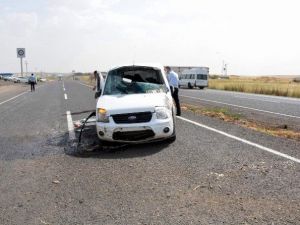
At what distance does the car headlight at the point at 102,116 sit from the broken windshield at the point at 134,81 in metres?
1.16

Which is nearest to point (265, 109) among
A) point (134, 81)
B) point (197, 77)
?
point (134, 81)

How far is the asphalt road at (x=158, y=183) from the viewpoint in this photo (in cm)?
514

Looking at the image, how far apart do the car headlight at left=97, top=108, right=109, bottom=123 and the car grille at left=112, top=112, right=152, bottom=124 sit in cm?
17

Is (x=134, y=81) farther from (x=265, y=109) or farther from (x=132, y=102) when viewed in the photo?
(x=265, y=109)

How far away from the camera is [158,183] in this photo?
650cm

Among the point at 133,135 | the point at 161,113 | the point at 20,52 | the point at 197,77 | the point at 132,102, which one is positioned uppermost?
the point at 20,52

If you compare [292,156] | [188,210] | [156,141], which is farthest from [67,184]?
[292,156]

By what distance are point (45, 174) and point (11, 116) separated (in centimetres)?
1044

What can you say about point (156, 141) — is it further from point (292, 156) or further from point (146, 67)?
point (292, 156)

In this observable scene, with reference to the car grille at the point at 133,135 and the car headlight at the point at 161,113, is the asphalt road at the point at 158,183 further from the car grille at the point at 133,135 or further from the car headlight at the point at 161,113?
the car headlight at the point at 161,113

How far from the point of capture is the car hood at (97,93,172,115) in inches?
366

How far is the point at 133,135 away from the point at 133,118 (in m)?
0.34

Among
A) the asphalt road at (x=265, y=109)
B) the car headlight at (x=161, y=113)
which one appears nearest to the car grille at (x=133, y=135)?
the car headlight at (x=161, y=113)

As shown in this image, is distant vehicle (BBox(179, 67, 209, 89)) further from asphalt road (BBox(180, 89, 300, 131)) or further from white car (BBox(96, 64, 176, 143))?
white car (BBox(96, 64, 176, 143))
